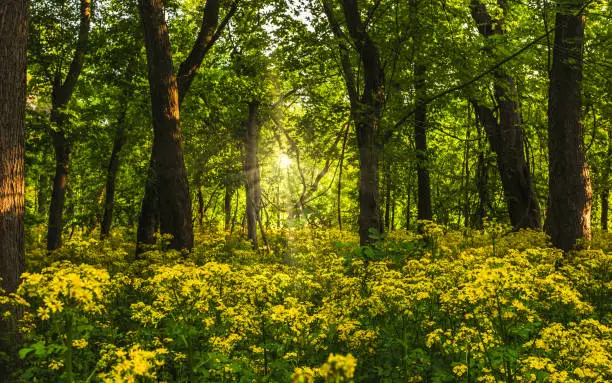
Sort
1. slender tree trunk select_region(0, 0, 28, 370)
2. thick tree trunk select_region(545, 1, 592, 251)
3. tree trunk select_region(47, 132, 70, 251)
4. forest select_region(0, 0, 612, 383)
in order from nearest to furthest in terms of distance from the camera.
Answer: forest select_region(0, 0, 612, 383) → slender tree trunk select_region(0, 0, 28, 370) → thick tree trunk select_region(545, 1, 592, 251) → tree trunk select_region(47, 132, 70, 251)

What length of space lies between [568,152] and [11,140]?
32.3 feet

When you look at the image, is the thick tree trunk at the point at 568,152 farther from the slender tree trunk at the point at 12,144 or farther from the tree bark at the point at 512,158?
the slender tree trunk at the point at 12,144

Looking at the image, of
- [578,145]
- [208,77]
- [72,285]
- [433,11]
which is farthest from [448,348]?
[208,77]

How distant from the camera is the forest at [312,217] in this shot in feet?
13.1

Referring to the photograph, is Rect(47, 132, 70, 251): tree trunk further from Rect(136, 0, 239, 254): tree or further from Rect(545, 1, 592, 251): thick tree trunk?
Rect(545, 1, 592, 251): thick tree trunk

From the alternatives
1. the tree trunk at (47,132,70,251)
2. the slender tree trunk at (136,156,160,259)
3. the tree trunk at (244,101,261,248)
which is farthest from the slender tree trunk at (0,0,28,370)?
the tree trunk at (244,101,261,248)

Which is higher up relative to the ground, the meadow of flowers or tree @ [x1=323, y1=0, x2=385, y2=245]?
tree @ [x1=323, y1=0, x2=385, y2=245]

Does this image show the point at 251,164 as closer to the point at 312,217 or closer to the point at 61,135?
the point at 312,217

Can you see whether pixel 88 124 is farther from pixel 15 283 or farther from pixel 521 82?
pixel 521 82

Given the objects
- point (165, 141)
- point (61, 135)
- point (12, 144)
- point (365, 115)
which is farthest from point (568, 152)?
point (61, 135)

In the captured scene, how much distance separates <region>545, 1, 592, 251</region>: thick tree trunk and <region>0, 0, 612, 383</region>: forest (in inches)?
1.7

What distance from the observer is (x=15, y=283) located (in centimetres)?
507

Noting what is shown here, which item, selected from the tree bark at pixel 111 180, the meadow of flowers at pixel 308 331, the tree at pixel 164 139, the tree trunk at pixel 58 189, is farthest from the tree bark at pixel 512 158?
the tree trunk at pixel 58 189

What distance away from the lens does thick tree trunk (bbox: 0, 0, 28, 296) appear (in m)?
5.00
